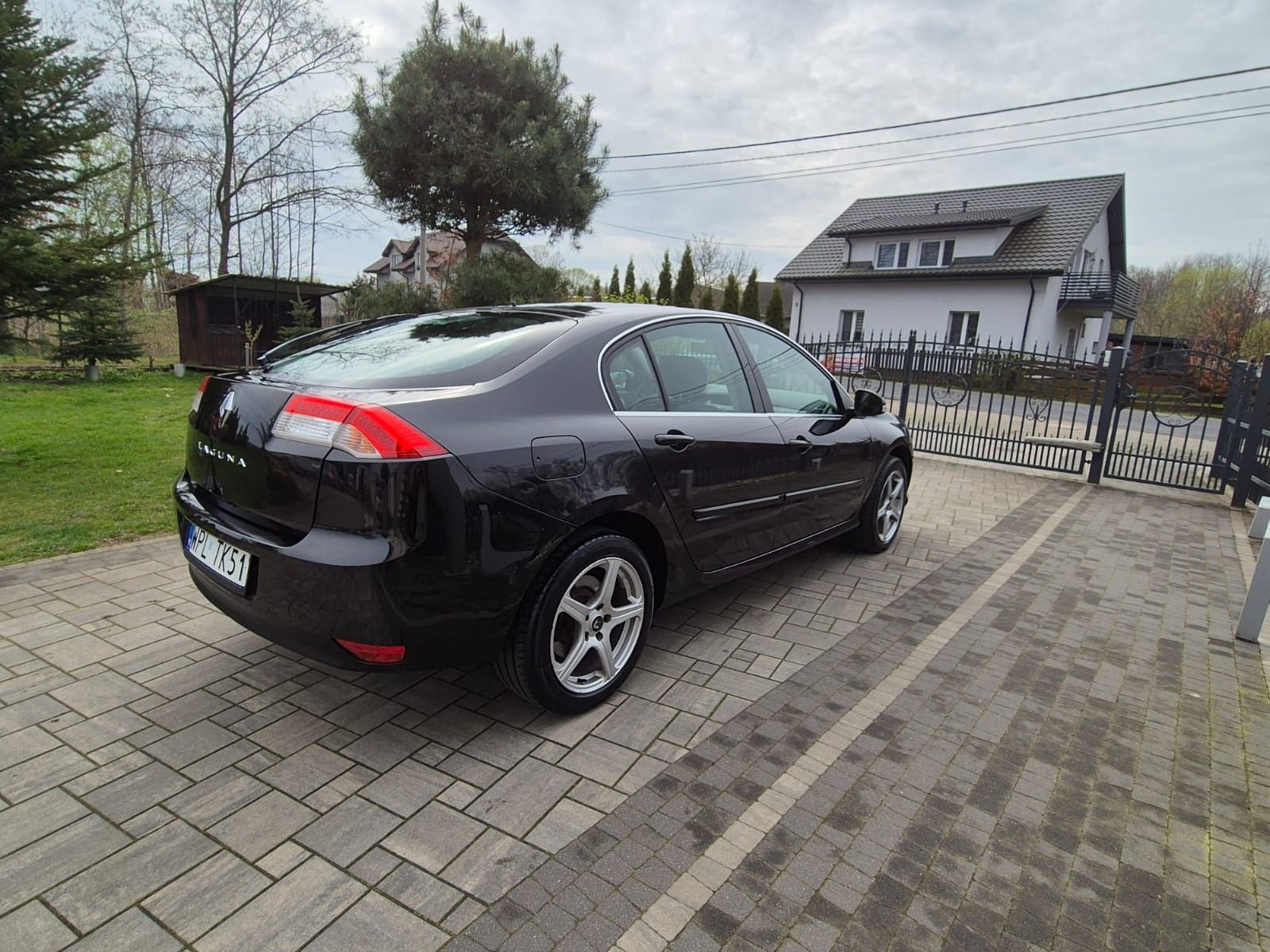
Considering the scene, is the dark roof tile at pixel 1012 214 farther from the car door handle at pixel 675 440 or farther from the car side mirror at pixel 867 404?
the car door handle at pixel 675 440

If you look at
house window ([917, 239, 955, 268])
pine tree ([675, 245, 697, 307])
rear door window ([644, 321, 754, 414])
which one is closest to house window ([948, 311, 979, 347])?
house window ([917, 239, 955, 268])

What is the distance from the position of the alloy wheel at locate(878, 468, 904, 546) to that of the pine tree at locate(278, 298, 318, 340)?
13.9 m

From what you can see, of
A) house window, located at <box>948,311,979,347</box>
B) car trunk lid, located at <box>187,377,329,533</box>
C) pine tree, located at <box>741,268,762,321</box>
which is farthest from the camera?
pine tree, located at <box>741,268,762,321</box>

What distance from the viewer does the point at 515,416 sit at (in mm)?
2342

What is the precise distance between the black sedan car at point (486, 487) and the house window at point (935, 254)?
90.5ft

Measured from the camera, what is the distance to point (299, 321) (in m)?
15.8

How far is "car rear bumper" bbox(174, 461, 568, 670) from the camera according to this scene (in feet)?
6.82

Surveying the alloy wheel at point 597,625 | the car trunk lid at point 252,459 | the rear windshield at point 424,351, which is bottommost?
the alloy wheel at point 597,625

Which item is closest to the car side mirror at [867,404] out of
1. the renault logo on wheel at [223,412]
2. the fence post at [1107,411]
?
the renault logo on wheel at [223,412]

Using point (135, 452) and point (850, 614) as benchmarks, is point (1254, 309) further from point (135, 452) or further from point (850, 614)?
point (135, 452)

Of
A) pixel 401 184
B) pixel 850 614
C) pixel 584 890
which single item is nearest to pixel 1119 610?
pixel 850 614

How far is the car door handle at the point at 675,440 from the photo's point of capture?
9.23 ft

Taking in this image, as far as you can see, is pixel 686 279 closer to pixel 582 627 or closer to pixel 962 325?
pixel 962 325

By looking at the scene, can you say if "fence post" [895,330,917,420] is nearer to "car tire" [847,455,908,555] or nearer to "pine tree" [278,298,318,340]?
"car tire" [847,455,908,555]
